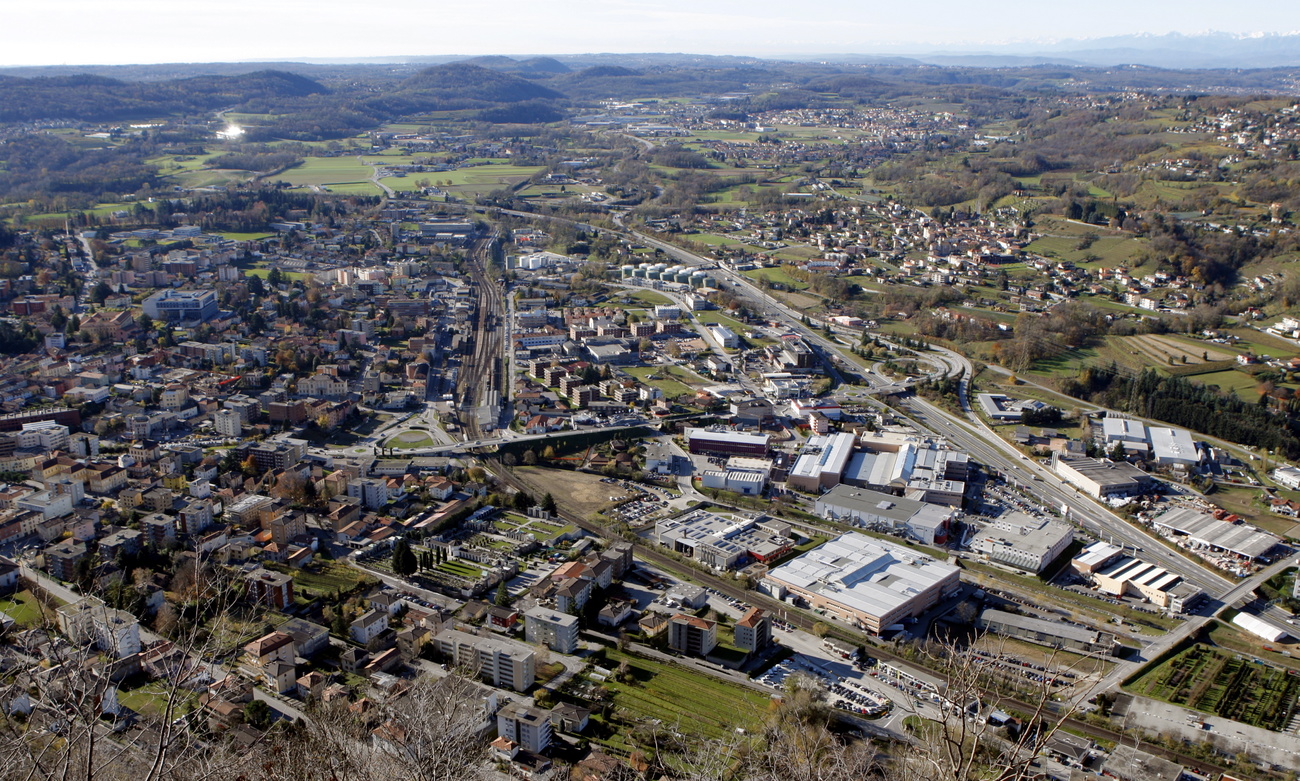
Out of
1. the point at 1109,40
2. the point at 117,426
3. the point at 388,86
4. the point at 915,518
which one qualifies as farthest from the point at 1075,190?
the point at 1109,40

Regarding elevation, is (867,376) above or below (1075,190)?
below

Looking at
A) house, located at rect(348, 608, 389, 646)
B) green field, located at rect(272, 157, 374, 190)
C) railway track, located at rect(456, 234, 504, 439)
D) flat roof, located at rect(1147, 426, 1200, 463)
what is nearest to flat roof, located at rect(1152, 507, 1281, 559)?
flat roof, located at rect(1147, 426, 1200, 463)

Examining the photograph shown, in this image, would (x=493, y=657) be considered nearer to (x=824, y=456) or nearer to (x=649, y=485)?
(x=649, y=485)

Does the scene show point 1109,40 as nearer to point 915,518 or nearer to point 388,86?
point 388,86

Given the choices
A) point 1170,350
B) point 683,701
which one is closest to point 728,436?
point 683,701

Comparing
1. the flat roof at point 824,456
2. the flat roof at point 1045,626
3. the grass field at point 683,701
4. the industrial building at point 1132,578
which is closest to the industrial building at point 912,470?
the flat roof at point 824,456

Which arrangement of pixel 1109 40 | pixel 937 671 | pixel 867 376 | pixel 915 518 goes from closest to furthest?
pixel 937 671 < pixel 915 518 < pixel 867 376 < pixel 1109 40

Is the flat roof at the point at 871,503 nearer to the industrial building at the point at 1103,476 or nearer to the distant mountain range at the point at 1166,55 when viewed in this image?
the industrial building at the point at 1103,476
